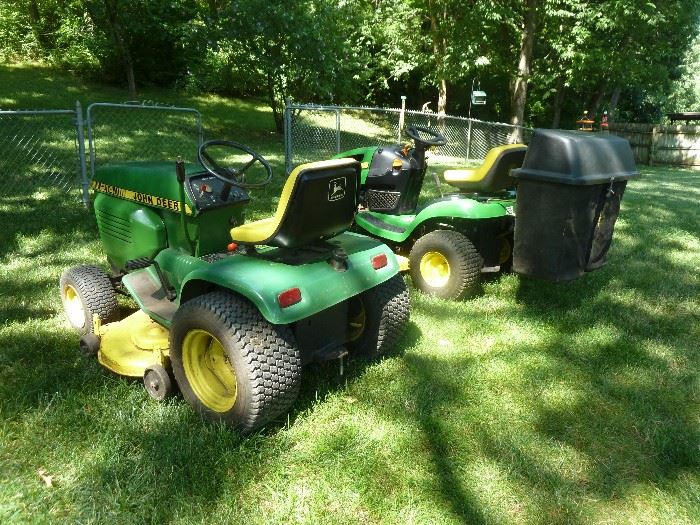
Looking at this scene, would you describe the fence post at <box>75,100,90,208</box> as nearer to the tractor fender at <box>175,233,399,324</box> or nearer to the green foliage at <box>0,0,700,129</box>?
the tractor fender at <box>175,233,399,324</box>

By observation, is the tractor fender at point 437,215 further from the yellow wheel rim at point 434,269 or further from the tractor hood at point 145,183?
the tractor hood at point 145,183

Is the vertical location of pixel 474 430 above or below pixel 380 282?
below

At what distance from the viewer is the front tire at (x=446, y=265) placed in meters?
4.15

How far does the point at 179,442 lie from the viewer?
2.50 m

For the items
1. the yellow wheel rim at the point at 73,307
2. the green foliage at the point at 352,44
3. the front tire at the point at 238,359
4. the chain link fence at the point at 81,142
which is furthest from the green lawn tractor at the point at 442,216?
the green foliage at the point at 352,44

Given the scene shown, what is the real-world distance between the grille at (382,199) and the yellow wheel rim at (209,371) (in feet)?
8.29

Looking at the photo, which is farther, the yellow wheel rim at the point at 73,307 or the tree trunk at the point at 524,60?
the tree trunk at the point at 524,60

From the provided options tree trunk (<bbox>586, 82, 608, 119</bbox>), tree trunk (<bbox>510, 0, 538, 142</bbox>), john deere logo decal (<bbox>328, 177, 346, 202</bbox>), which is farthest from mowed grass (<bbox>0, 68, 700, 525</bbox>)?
tree trunk (<bbox>586, 82, 608, 119</bbox>)

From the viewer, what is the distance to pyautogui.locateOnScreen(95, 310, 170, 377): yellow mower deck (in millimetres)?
2889

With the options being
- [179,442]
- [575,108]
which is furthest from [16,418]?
[575,108]

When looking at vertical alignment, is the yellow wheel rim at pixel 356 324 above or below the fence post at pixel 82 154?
below

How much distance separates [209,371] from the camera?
9.16 feet

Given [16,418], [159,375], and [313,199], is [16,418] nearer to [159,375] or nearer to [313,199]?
[159,375]

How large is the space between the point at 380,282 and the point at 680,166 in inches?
672
